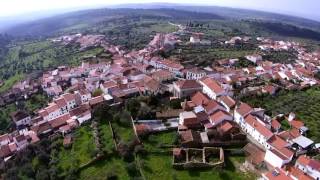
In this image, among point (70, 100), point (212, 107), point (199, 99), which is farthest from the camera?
point (70, 100)

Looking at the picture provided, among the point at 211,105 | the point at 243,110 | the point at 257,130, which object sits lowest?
the point at 257,130

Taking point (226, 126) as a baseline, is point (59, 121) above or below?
below

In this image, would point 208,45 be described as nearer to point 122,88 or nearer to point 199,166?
point 122,88

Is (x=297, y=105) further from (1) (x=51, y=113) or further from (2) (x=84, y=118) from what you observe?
(1) (x=51, y=113)

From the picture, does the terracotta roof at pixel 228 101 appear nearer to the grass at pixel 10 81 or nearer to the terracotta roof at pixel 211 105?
the terracotta roof at pixel 211 105

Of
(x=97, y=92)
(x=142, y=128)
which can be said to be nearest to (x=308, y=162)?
(x=142, y=128)

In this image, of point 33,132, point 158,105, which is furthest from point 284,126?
point 33,132
